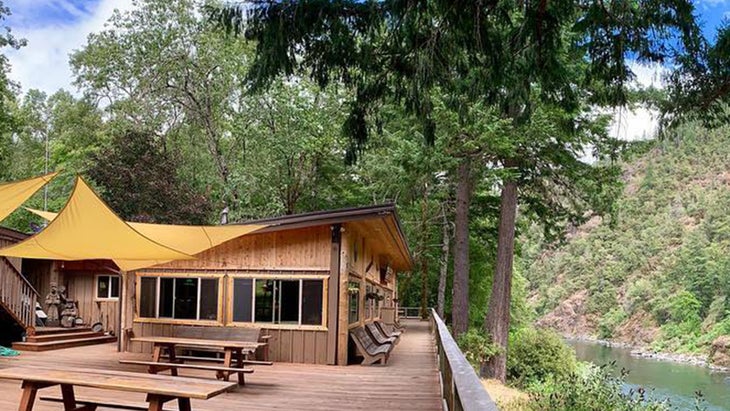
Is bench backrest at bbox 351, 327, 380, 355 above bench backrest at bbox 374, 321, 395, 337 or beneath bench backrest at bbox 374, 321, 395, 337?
above

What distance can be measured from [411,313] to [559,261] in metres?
→ 47.5

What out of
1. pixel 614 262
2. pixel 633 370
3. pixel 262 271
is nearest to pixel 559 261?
pixel 614 262

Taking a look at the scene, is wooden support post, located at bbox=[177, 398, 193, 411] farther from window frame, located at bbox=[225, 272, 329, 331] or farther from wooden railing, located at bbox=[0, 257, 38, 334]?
wooden railing, located at bbox=[0, 257, 38, 334]

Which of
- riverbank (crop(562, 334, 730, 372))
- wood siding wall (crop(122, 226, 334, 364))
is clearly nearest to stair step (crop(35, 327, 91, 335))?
wood siding wall (crop(122, 226, 334, 364))

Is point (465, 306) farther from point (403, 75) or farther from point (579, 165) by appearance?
point (403, 75)

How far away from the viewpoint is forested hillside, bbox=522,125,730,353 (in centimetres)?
4725

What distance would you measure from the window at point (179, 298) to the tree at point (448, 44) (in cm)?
580

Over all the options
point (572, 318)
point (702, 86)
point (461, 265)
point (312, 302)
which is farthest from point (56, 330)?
point (572, 318)

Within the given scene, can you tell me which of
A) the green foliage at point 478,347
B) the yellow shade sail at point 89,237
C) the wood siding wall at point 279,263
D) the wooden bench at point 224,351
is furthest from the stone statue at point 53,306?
the green foliage at point 478,347

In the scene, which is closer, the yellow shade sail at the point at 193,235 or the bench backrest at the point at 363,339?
the yellow shade sail at the point at 193,235

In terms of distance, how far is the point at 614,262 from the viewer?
65.0 m

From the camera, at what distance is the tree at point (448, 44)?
4297mm

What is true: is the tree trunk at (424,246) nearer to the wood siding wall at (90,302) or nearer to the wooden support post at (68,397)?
the wood siding wall at (90,302)

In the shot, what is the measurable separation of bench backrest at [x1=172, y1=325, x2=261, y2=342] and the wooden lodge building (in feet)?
0.27
